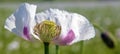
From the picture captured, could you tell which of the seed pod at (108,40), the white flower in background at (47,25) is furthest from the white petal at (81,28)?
the seed pod at (108,40)

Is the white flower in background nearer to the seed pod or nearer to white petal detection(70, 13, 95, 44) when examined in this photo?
white petal detection(70, 13, 95, 44)

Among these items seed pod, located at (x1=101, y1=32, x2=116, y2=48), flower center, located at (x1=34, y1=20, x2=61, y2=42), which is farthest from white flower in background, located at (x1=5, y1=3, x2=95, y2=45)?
seed pod, located at (x1=101, y1=32, x2=116, y2=48)

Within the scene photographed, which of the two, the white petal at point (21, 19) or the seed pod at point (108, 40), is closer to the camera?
the white petal at point (21, 19)

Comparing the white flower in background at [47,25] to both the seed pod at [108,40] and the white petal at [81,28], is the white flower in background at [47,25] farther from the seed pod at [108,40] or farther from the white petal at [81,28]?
the seed pod at [108,40]

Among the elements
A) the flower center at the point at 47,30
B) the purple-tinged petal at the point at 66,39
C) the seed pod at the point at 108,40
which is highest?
the flower center at the point at 47,30

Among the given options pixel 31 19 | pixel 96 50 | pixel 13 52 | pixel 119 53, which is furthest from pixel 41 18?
pixel 96 50

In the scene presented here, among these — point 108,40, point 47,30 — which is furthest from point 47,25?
point 108,40

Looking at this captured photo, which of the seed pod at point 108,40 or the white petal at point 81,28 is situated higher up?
the white petal at point 81,28

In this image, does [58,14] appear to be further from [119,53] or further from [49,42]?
[119,53]
